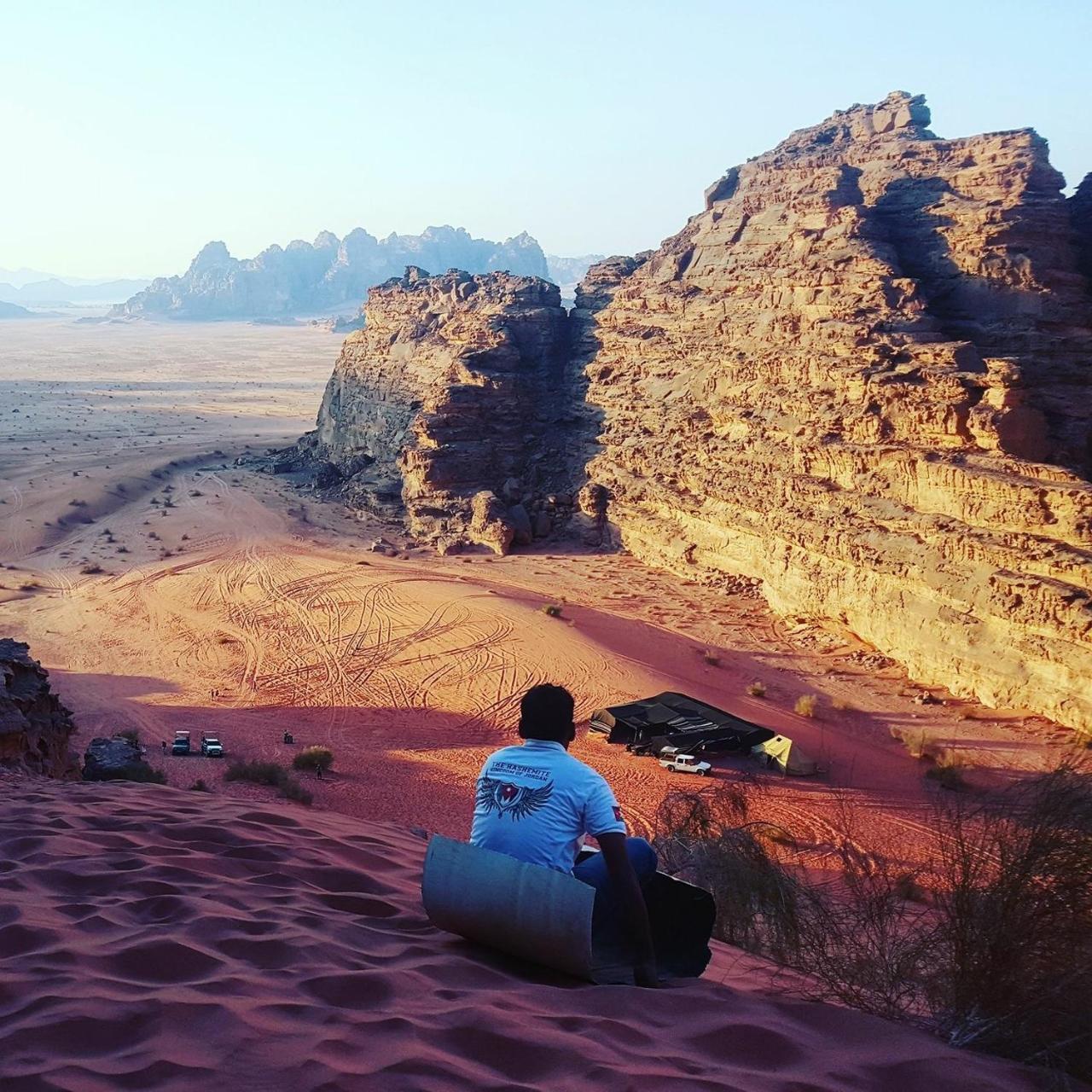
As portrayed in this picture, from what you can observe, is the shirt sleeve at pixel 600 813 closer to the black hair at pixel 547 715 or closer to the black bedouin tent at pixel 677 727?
the black hair at pixel 547 715

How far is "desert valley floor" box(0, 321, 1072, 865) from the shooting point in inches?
539

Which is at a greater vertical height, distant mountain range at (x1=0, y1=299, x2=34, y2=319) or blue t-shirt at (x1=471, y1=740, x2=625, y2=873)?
distant mountain range at (x1=0, y1=299, x2=34, y2=319)

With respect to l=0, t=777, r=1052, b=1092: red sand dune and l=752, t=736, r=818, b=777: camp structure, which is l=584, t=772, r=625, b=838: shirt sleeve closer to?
l=0, t=777, r=1052, b=1092: red sand dune

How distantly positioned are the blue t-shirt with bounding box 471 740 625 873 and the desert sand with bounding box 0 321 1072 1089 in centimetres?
53

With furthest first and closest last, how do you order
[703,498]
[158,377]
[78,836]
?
1. [158,377]
2. [703,498]
3. [78,836]

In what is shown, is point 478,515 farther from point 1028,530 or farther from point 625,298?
point 1028,530

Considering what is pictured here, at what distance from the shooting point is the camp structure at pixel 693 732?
14289 millimetres

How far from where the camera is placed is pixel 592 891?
3.95m

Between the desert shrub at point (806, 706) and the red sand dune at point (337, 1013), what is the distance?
11.5 m

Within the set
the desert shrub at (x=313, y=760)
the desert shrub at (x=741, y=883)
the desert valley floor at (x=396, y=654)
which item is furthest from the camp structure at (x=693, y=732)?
the desert shrub at (x=741, y=883)

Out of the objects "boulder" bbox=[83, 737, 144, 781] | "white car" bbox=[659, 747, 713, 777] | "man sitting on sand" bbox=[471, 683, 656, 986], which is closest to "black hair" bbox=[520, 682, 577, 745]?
"man sitting on sand" bbox=[471, 683, 656, 986]

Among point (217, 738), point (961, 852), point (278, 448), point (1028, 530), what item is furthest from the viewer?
point (278, 448)

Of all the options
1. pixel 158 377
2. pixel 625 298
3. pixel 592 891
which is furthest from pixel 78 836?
pixel 158 377

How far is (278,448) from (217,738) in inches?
1370
